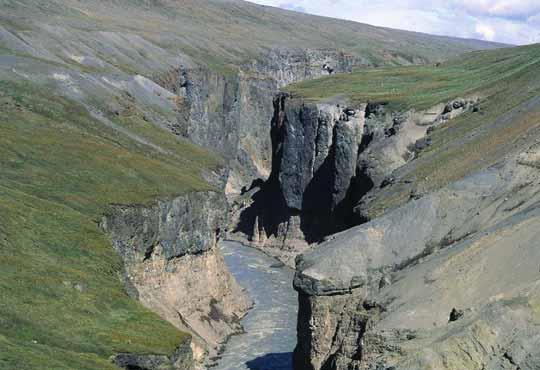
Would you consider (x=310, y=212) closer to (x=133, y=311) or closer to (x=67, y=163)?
(x=67, y=163)

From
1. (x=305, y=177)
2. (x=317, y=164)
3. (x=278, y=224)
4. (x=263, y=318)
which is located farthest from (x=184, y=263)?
(x=278, y=224)

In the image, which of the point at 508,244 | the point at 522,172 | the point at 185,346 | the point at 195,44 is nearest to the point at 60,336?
the point at 185,346

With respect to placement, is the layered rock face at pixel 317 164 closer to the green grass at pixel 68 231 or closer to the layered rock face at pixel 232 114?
the green grass at pixel 68 231

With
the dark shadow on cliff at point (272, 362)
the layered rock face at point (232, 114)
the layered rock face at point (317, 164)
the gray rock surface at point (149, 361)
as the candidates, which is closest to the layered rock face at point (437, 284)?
the gray rock surface at point (149, 361)

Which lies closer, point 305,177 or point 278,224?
point 305,177

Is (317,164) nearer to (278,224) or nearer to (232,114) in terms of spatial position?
(278,224)

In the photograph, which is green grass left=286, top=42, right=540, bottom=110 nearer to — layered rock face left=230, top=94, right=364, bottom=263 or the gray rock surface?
layered rock face left=230, top=94, right=364, bottom=263
